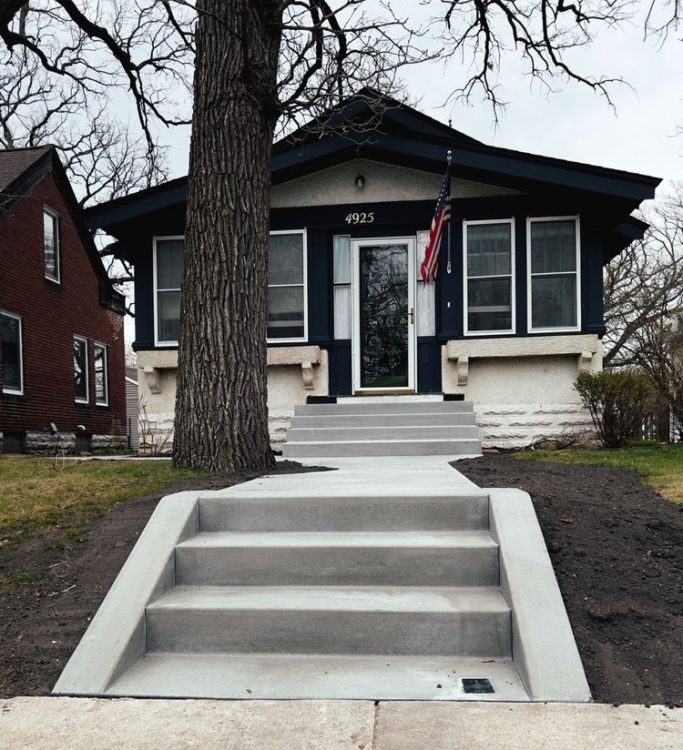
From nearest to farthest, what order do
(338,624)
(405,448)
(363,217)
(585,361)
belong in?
1. (338,624)
2. (405,448)
3. (585,361)
4. (363,217)

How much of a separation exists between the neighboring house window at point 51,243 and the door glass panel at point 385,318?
9.62 metres

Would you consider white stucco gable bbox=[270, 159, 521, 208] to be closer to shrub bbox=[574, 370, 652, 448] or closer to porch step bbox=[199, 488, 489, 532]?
shrub bbox=[574, 370, 652, 448]

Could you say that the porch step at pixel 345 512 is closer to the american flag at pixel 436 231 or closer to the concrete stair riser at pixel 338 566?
the concrete stair riser at pixel 338 566

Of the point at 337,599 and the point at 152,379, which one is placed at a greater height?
the point at 152,379

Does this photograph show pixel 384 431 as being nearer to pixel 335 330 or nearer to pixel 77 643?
pixel 335 330

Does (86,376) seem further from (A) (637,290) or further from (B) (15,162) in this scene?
(A) (637,290)

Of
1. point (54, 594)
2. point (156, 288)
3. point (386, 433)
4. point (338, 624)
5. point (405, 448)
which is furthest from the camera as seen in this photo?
point (156, 288)

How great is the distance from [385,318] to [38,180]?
1017cm

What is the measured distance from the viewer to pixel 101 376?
18.5 m

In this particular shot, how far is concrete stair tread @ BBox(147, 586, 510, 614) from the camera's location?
2.83 m

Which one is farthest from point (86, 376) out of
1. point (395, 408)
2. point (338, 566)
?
point (338, 566)

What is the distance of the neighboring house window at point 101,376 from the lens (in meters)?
18.2

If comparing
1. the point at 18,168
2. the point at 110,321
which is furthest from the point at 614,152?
the point at 18,168

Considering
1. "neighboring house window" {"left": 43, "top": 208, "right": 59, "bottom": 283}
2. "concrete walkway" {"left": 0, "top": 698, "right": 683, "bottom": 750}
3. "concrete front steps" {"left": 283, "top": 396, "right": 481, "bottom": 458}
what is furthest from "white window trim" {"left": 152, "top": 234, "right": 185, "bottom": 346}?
"concrete walkway" {"left": 0, "top": 698, "right": 683, "bottom": 750}
